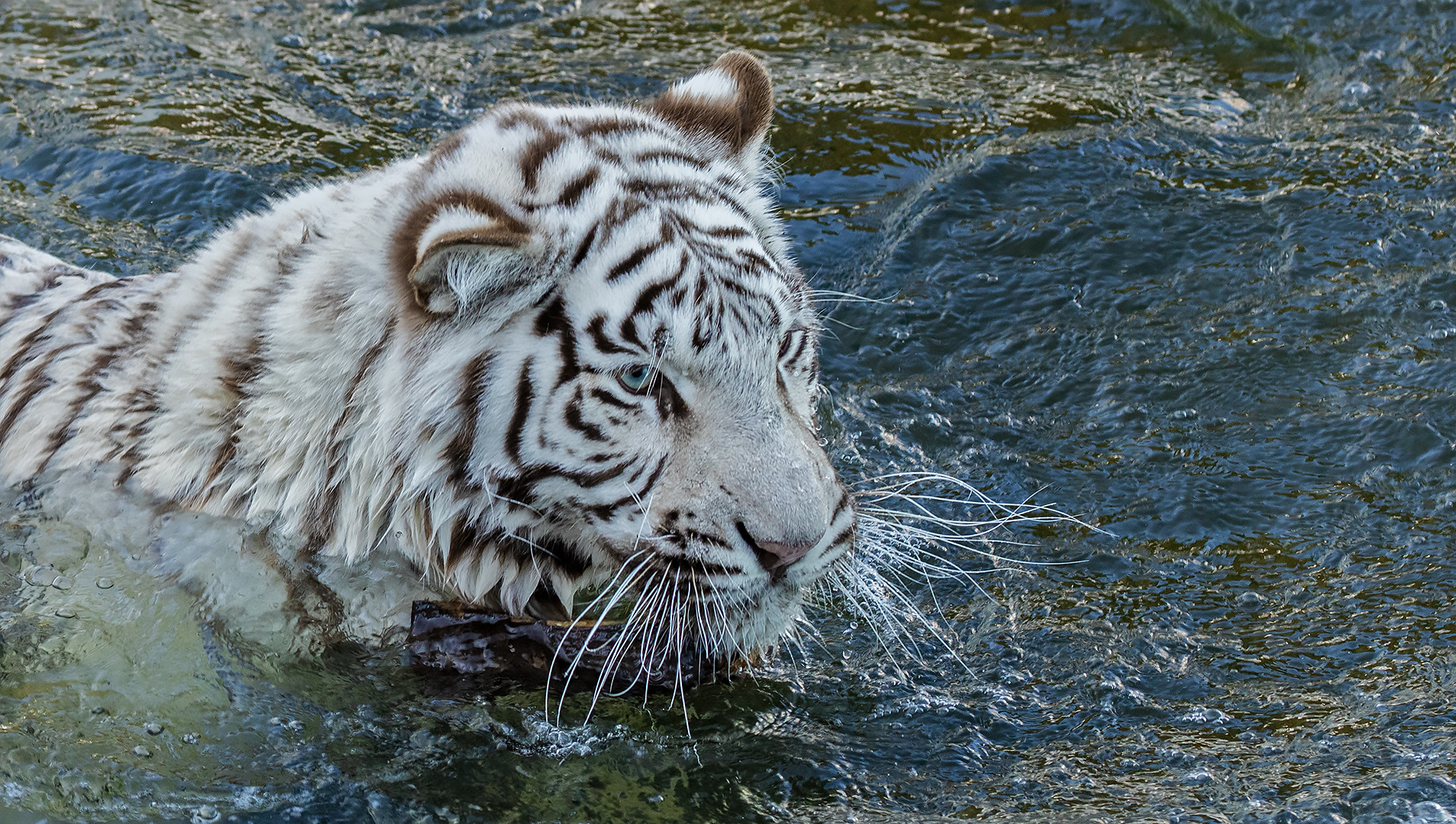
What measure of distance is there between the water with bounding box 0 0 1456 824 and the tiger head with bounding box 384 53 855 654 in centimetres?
42

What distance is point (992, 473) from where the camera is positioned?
3.66 metres

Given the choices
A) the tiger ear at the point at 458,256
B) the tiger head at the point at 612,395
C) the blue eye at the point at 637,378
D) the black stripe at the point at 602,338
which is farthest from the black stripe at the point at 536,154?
the blue eye at the point at 637,378

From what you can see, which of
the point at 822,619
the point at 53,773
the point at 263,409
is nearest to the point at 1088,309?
the point at 822,619

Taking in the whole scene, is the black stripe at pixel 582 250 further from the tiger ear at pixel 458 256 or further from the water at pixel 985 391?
the water at pixel 985 391

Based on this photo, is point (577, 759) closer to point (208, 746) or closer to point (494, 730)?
point (494, 730)

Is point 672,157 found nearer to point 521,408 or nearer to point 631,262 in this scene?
point 631,262

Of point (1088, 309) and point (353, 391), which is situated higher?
point (353, 391)

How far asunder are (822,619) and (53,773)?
1628 millimetres

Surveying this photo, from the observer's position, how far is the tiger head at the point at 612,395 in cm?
232

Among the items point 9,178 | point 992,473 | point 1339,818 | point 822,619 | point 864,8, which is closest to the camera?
point 1339,818

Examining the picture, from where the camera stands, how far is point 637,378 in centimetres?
238

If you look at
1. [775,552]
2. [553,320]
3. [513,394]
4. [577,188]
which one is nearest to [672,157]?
[577,188]

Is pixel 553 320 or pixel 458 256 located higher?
pixel 458 256

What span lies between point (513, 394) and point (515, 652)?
52cm
